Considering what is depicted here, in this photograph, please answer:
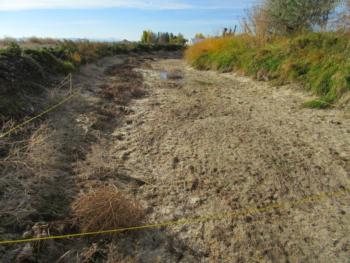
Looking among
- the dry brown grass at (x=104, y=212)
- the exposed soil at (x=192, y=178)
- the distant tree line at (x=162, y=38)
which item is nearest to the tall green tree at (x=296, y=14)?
the exposed soil at (x=192, y=178)

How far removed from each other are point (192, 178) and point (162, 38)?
2749 centimetres

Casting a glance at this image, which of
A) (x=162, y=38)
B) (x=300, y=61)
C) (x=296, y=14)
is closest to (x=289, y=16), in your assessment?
(x=296, y=14)

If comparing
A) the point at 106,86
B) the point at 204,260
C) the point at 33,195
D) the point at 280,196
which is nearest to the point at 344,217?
the point at 280,196

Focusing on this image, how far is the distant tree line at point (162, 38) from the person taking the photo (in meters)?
28.1

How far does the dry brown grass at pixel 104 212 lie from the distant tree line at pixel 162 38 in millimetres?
26172

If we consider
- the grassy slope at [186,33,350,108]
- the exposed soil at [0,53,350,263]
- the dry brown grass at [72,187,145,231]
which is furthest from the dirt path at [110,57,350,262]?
the grassy slope at [186,33,350,108]

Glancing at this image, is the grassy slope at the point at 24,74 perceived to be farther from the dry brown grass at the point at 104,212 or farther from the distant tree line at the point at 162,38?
the distant tree line at the point at 162,38

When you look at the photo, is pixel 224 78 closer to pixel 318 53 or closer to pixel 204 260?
pixel 318 53

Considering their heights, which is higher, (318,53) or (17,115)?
(318,53)

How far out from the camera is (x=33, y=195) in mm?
2670

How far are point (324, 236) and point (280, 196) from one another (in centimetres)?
58

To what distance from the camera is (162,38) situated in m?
29.1

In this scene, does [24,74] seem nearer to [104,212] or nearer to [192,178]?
[192,178]

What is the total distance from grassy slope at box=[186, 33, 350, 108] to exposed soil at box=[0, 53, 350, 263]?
1.82ft
